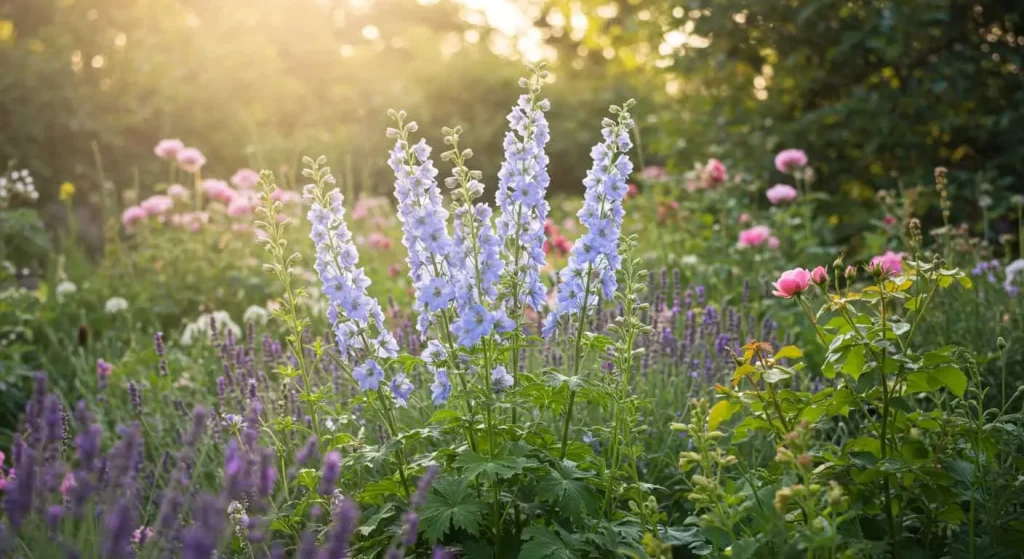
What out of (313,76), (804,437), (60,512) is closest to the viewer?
(60,512)

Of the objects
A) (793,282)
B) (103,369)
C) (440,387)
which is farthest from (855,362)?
(103,369)

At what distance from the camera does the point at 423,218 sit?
2176 millimetres

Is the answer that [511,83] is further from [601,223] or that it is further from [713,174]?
[601,223]

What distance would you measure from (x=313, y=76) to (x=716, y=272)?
8645 millimetres

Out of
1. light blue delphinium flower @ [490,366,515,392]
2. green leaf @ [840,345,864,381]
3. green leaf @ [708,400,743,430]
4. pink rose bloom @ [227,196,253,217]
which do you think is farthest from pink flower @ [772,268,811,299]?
pink rose bloom @ [227,196,253,217]

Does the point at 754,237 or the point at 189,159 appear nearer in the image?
the point at 754,237

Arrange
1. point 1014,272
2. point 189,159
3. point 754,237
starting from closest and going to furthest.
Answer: point 1014,272, point 754,237, point 189,159

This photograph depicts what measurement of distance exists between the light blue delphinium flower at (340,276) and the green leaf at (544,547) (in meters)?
0.52

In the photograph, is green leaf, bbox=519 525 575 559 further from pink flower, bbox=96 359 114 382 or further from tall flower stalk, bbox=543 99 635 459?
pink flower, bbox=96 359 114 382

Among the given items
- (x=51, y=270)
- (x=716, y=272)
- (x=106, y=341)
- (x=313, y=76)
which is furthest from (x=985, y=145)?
(x=313, y=76)

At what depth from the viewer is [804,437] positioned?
194 centimetres

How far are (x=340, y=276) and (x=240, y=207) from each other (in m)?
3.99

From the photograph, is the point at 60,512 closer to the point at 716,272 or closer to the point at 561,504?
the point at 561,504

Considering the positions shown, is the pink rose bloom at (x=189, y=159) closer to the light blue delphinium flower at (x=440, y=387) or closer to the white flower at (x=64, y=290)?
the white flower at (x=64, y=290)
